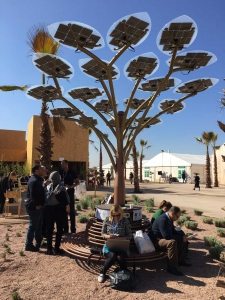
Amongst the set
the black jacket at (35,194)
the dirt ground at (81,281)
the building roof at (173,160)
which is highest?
the building roof at (173,160)

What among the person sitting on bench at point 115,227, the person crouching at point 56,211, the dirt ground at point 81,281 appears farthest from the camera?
the person crouching at point 56,211

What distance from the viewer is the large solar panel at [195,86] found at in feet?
27.7

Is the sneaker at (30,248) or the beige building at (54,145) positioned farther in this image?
the beige building at (54,145)

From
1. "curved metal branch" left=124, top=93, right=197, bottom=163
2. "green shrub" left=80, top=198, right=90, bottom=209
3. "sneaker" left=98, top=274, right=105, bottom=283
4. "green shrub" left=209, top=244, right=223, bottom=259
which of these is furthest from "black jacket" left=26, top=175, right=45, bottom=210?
"green shrub" left=80, top=198, right=90, bottom=209

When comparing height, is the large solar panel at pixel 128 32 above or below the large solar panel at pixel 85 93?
above

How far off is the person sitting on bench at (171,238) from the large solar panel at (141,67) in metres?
3.14

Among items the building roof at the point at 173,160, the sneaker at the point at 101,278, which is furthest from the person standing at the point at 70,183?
the building roof at the point at 173,160

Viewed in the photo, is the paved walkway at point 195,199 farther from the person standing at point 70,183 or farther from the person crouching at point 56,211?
the person crouching at point 56,211

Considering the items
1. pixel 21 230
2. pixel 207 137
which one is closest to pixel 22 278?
pixel 21 230

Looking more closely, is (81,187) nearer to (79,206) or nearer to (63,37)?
(79,206)

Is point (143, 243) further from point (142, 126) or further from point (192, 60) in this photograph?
point (192, 60)

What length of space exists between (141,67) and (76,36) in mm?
1820

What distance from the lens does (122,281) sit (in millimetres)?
5887

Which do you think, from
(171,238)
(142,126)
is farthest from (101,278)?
(142,126)
